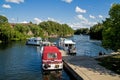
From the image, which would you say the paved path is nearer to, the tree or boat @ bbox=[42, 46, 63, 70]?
boat @ bbox=[42, 46, 63, 70]

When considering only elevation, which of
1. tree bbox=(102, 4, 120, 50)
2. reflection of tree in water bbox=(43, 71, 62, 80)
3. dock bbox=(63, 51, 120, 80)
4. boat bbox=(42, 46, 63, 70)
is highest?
tree bbox=(102, 4, 120, 50)

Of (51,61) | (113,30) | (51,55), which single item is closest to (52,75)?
(51,61)

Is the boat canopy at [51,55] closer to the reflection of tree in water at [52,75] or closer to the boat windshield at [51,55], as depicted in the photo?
the boat windshield at [51,55]

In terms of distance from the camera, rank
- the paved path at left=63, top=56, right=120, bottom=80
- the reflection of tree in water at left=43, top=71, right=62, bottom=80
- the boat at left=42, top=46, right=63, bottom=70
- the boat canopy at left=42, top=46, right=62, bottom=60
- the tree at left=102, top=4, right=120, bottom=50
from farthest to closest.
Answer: the tree at left=102, top=4, right=120, bottom=50 → the boat canopy at left=42, top=46, right=62, bottom=60 → the boat at left=42, top=46, right=63, bottom=70 → the reflection of tree in water at left=43, top=71, right=62, bottom=80 → the paved path at left=63, top=56, right=120, bottom=80

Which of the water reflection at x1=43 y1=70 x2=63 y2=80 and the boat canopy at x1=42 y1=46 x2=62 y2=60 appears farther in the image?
the boat canopy at x1=42 y1=46 x2=62 y2=60

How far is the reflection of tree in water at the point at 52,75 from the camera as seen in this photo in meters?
34.4

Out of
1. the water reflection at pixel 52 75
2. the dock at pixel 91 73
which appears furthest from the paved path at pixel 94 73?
the water reflection at pixel 52 75

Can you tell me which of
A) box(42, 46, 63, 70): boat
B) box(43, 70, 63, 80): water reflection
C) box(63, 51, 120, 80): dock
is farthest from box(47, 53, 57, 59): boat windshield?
box(63, 51, 120, 80): dock

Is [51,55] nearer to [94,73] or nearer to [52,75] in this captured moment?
[52,75]

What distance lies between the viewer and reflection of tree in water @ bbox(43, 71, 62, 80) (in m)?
34.4

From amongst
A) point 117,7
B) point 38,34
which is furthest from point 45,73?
point 38,34

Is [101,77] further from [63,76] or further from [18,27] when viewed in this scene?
[18,27]

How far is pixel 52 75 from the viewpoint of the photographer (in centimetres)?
3600

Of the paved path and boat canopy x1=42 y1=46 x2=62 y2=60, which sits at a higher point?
boat canopy x1=42 y1=46 x2=62 y2=60
